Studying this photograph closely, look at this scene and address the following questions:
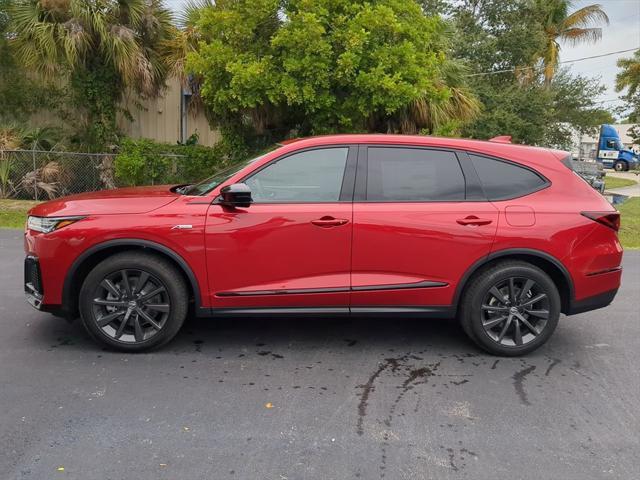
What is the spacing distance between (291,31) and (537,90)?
17.9 m

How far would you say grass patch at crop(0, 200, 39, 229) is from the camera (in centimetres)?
1087

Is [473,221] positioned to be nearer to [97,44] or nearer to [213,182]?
[213,182]

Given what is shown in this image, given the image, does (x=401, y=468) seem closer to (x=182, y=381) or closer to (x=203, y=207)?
(x=182, y=381)

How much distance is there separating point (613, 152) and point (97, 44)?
41511 mm

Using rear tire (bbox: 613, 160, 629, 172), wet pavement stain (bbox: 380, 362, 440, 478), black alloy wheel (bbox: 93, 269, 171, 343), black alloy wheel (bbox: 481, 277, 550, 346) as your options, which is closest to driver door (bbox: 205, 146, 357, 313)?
black alloy wheel (bbox: 93, 269, 171, 343)

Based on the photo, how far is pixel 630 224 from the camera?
1362 centimetres

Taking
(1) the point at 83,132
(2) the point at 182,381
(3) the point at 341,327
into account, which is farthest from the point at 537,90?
(2) the point at 182,381

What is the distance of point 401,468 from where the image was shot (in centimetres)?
297

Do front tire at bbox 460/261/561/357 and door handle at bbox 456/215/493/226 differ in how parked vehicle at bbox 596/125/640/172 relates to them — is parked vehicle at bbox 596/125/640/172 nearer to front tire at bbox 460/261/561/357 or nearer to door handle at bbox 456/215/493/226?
front tire at bbox 460/261/561/357

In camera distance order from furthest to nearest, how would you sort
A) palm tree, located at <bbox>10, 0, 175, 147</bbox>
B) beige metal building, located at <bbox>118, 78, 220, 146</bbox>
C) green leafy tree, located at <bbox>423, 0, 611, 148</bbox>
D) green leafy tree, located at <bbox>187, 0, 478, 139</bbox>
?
green leafy tree, located at <bbox>423, 0, 611, 148</bbox> → beige metal building, located at <bbox>118, 78, 220, 146</bbox> → palm tree, located at <bbox>10, 0, 175, 147</bbox> → green leafy tree, located at <bbox>187, 0, 478, 139</bbox>

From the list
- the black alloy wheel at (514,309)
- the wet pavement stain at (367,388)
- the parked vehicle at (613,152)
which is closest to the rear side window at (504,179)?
the black alloy wheel at (514,309)

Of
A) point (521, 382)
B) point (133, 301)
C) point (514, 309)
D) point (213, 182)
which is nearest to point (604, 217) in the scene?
point (514, 309)

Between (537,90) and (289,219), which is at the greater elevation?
(537,90)

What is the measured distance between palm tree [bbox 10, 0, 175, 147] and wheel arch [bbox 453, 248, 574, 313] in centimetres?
1033
